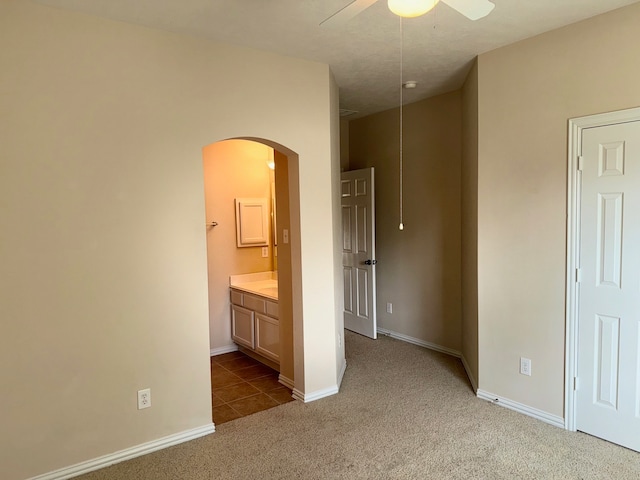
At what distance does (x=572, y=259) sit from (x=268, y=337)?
2.65 meters

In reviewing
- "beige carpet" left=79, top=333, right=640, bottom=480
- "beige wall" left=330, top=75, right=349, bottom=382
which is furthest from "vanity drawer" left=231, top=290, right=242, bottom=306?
"beige carpet" left=79, top=333, right=640, bottom=480

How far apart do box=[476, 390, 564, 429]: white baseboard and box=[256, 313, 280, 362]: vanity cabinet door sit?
1.79 meters

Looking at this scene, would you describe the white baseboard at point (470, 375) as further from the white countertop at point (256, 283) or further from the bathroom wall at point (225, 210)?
the bathroom wall at point (225, 210)

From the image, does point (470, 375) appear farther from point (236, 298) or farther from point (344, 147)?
point (344, 147)

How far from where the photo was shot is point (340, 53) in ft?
10.5

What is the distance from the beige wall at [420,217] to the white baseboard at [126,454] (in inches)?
105

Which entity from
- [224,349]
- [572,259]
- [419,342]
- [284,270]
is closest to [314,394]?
[284,270]

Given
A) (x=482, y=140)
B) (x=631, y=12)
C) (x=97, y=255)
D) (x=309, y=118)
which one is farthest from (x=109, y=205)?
(x=631, y=12)

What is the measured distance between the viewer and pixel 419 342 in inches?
190

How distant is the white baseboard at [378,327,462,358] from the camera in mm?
4472

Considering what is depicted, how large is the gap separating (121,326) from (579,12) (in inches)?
135

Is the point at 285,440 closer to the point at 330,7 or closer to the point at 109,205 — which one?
the point at 109,205

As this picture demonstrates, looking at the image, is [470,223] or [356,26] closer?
[356,26]

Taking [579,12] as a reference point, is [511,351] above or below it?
below
